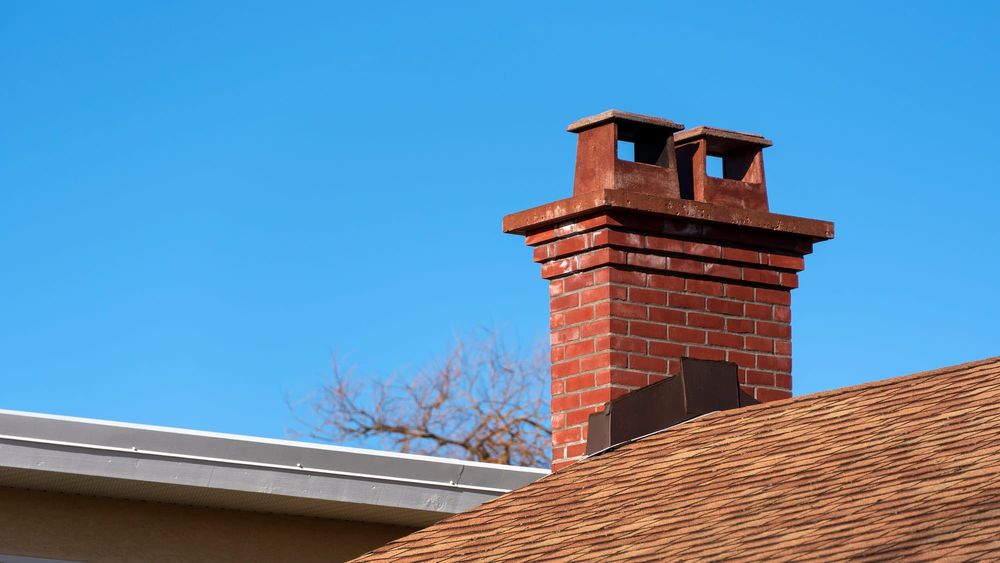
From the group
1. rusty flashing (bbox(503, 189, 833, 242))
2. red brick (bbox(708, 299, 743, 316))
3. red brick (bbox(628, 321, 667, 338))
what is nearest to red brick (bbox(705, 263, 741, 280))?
red brick (bbox(708, 299, 743, 316))

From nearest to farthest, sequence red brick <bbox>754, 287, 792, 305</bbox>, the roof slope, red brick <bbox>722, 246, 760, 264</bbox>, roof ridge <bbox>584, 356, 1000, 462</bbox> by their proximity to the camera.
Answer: the roof slope → roof ridge <bbox>584, 356, 1000, 462</bbox> → red brick <bbox>722, 246, 760, 264</bbox> → red brick <bbox>754, 287, 792, 305</bbox>

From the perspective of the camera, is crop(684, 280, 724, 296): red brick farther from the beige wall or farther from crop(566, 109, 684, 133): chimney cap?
the beige wall

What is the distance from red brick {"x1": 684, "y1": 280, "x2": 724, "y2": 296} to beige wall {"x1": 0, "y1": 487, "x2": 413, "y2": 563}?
238cm

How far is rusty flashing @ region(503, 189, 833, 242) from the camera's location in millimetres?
7719

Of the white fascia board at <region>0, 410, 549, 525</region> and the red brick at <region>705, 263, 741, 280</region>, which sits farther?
the red brick at <region>705, 263, 741, 280</region>

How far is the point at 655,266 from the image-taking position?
7.83 metres

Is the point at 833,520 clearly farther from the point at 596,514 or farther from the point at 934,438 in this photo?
the point at 596,514

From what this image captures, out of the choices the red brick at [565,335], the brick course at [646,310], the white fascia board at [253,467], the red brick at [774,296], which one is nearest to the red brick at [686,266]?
the brick course at [646,310]

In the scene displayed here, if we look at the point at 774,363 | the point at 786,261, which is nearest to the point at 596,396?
the point at 774,363

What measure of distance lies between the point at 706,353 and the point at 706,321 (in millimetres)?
176

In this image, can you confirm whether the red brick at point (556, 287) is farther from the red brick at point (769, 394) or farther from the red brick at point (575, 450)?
the red brick at point (769, 394)

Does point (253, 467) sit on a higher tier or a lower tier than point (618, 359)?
lower

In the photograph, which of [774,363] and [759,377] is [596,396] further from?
[774,363]

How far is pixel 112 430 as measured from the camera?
762cm
